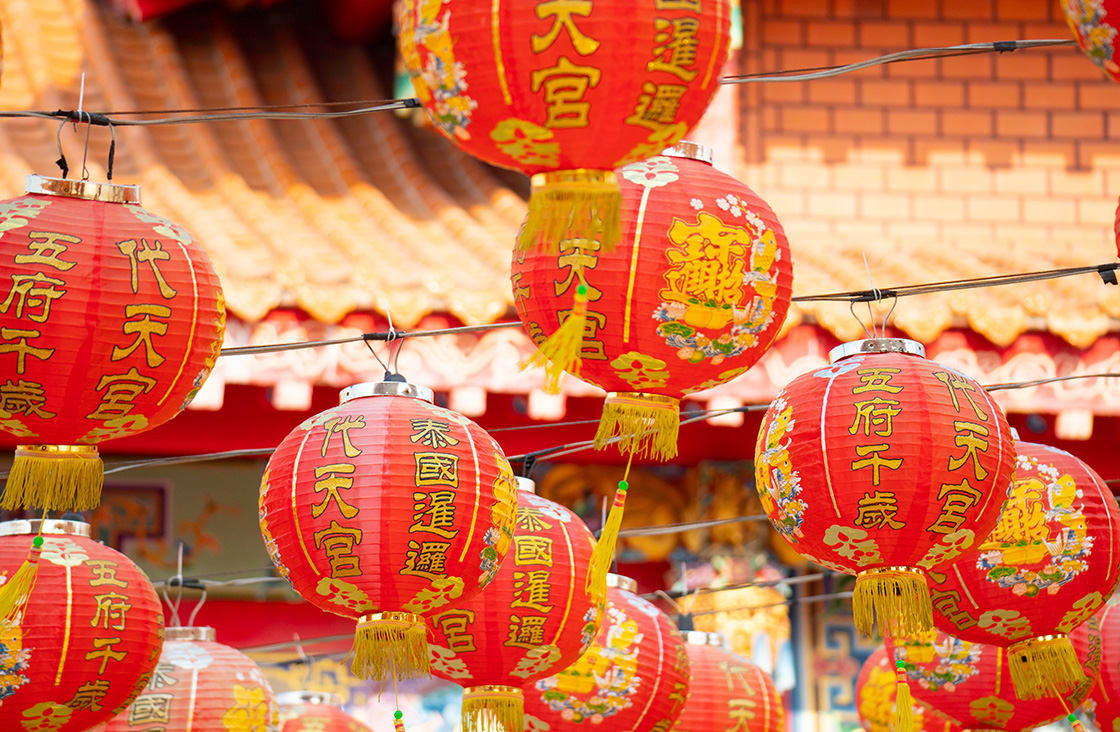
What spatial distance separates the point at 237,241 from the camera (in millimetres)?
6715

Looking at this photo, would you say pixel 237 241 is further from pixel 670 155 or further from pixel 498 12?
pixel 498 12

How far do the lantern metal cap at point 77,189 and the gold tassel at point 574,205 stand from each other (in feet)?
3.78

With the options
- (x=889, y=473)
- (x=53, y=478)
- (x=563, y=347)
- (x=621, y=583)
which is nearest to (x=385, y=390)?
(x=53, y=478)

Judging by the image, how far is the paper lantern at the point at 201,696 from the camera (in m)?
4.96

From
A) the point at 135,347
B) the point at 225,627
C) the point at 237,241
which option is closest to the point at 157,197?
the point at 237,241

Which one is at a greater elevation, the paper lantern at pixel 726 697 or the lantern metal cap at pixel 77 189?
the lantern metal cap at pixel 77 189

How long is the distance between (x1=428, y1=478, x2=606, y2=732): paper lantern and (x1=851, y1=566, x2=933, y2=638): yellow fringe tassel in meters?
0.66

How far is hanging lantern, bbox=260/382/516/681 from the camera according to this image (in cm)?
402

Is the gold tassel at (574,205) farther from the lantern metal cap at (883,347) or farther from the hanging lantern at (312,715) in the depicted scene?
the hanging lantern at (312,715)

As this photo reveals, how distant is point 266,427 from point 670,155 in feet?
10.1

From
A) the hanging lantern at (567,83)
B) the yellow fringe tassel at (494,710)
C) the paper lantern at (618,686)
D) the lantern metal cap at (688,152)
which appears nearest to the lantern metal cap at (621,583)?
the paper lantern at (618,686)

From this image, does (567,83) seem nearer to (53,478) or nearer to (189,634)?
(53,478)

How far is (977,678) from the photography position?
5.22 m

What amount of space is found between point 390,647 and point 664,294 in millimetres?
963
